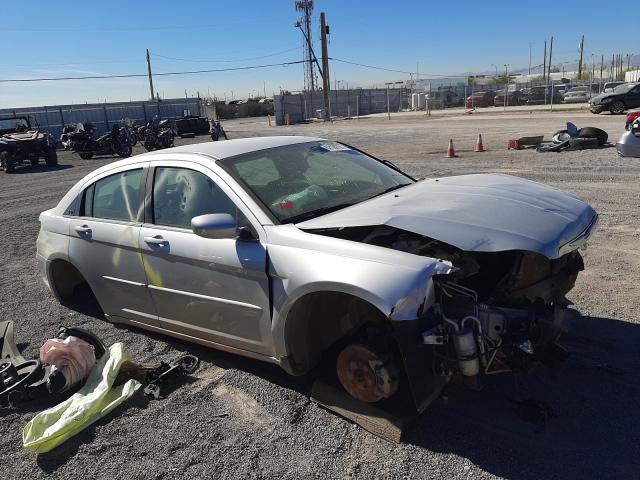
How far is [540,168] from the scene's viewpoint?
11.6 metres

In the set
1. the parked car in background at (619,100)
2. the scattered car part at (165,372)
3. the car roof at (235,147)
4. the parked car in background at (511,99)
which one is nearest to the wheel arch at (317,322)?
the scattered car part at (165,372)

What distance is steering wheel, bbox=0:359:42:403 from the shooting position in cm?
351

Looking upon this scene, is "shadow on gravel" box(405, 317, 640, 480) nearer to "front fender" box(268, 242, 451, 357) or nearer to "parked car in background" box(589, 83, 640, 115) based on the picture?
"front fender" box(268, 242, 451, 357)

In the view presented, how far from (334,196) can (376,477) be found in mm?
1849

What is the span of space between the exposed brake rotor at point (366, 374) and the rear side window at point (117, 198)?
1943mm

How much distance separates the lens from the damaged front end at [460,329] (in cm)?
269

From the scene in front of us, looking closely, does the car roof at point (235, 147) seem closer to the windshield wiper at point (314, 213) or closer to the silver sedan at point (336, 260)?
the silver sedan at point (336, 260)

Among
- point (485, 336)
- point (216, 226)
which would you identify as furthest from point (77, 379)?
point (485, 336)

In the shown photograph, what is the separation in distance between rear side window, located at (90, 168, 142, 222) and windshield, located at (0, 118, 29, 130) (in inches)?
769

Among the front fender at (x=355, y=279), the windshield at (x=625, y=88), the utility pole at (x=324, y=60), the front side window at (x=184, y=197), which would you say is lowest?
the front fender at (x=355, y=279)

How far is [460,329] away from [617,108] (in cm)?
2837

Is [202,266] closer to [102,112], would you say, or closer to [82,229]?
[82,229]

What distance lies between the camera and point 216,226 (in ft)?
10.3

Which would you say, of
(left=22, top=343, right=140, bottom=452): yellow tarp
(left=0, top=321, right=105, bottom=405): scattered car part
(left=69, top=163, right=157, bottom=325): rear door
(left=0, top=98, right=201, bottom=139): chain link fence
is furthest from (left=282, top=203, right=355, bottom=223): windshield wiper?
(left=0, top=98, right=201, bottom=139): chain link fence
